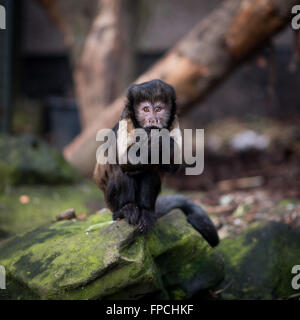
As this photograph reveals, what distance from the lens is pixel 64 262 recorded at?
303cm

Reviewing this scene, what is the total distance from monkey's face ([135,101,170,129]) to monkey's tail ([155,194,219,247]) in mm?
998

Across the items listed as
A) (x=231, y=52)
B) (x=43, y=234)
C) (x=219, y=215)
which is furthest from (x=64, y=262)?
Answer: (x=231, y=52)

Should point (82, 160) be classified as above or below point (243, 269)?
above

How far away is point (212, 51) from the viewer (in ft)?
22.1

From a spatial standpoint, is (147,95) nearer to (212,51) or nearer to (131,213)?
(131,213)

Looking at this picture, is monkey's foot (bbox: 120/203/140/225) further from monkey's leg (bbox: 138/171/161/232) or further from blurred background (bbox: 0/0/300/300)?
blurred background (bbox: 0/0/300/300)

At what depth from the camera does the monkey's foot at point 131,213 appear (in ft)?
10.9

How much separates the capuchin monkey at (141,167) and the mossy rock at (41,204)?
186 centimetres

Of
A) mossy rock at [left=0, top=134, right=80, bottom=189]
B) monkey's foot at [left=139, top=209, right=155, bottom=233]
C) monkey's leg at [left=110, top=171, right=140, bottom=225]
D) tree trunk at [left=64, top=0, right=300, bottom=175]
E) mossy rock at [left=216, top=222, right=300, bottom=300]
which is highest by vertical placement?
tree trunk at [left=64, top=0, right=300, bottom=175]

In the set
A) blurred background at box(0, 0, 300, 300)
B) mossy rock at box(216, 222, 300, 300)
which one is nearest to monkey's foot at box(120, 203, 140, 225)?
blurred background at box(0, 0, 300, 300)

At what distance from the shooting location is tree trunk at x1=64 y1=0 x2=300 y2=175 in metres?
6.36

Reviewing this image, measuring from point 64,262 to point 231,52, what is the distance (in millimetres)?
4902

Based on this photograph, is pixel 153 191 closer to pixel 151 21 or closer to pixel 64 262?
pixel 64 262

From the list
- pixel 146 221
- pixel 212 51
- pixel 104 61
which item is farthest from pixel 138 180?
pixel 104 61
